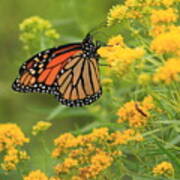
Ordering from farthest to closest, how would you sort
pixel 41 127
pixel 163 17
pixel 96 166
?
1. pixel 41 127
2. pixel 96 166
3. pixel 163 17

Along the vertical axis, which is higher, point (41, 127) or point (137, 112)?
point (41, 127)

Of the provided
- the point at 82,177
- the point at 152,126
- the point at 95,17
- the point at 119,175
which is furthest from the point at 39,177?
the point at 95,17

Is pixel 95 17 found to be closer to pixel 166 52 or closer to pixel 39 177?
pixel 39 177

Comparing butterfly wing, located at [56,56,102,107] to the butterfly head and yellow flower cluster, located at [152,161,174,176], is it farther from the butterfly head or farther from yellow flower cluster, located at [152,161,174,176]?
yellow flower cluster, located at [152,161,174,176]

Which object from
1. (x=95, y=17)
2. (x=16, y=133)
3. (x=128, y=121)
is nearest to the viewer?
(x=128, y=121)

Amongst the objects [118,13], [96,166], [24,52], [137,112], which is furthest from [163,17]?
[24,52]

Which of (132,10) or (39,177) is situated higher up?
Answer: (132,10)

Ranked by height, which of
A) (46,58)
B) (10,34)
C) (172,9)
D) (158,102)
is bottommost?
(158,102)

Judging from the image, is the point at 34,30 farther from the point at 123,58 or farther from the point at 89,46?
the point at 123,58
